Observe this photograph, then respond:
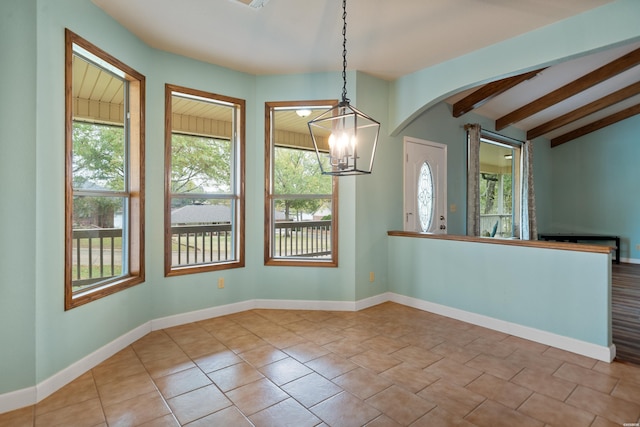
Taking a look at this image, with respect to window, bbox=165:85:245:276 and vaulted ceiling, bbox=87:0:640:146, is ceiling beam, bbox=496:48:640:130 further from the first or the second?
window, bbox=165:85:245:276

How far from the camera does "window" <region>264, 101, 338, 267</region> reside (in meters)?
3.96

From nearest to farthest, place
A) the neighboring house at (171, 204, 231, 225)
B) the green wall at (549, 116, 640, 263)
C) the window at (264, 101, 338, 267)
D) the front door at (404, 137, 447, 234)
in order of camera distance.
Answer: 1. the neighboring house at (171, 204, 231, 225)
2. the window at (264, 101, 338, 267)
3. the front door at (404, 137, 447, 234)
4. the green wall at (549, 116, 640, 263)

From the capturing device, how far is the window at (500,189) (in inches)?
254

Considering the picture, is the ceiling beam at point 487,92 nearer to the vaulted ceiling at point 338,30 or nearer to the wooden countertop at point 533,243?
the vaulted ceiling at point 338,30

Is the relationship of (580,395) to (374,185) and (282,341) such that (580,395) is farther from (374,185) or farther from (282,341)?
(374,185)

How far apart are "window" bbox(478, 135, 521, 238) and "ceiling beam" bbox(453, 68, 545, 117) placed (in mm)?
1632

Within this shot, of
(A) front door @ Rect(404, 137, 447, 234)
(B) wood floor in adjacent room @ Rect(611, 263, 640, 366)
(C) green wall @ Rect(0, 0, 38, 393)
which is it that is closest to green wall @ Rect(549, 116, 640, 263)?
(B) wood floor in adjacent room @ Rect(611, 263, 640, 366)

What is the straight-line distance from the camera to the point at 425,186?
4.84 metres

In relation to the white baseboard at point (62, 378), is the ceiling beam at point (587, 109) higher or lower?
higher

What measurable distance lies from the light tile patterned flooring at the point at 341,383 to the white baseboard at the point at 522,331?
3.3 inches

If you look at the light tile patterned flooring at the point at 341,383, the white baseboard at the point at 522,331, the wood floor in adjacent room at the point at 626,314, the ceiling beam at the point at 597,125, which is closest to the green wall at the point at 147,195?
the light tile patterned flooring at the point at 341,383

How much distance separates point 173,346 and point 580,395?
3075mm

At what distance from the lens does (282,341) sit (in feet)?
9.98

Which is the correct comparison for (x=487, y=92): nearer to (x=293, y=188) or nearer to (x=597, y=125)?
(x=293, y=188)
